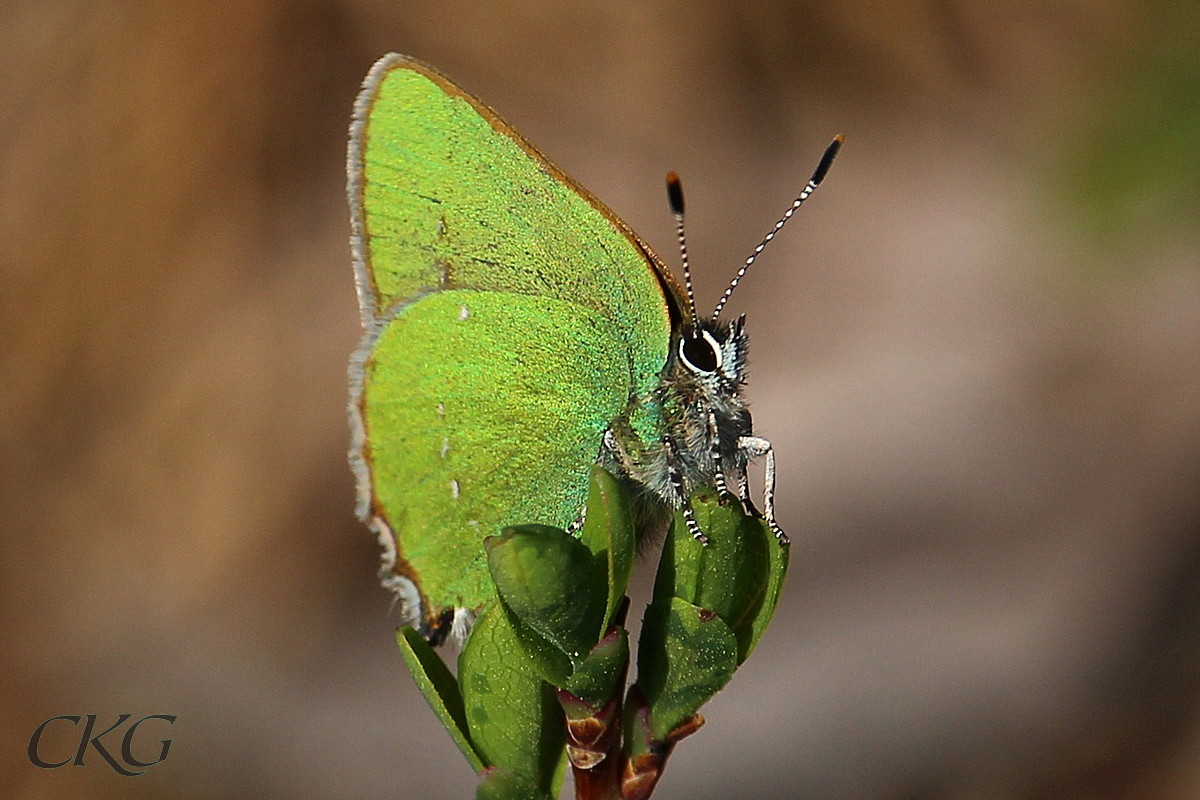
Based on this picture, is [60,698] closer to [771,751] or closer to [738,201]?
[771,751]

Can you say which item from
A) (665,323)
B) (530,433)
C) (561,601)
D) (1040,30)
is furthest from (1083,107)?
(561,601)

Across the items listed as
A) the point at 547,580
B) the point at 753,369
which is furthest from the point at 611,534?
the point at 753,369

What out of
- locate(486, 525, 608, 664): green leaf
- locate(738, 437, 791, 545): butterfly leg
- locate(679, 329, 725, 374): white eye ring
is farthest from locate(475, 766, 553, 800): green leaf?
locate(679, 329, 725, 374): white eye ring

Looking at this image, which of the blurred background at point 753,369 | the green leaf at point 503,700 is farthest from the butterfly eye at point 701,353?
the blurred background at point 753,369

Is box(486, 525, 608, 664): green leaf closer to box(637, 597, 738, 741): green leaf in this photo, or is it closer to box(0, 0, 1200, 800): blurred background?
box(637, 597, 738, 741): green leaf

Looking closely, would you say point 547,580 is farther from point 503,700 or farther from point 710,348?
point 710,348
